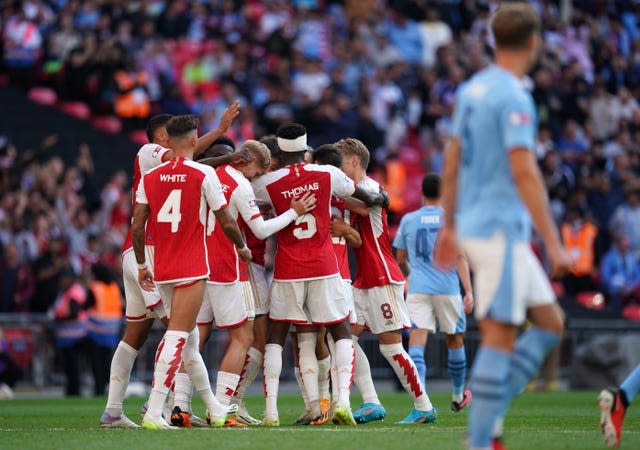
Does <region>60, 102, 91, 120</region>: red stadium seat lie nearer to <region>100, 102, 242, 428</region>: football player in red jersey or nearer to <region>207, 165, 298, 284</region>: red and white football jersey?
<region>100, 102, 242, 428</region>: football player in red jersey

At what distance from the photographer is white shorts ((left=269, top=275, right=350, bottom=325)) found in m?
11.5

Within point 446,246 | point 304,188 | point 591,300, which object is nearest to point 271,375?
point 304,188

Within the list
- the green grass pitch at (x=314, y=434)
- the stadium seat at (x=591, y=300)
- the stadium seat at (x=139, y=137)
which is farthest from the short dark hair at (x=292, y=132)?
the stadium seat at (x=591, y=300)

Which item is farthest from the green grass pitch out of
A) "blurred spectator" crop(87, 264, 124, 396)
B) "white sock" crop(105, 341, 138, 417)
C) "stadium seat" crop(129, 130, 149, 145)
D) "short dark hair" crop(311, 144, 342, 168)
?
"stadium seat" crop(129, 130, 149, 145)

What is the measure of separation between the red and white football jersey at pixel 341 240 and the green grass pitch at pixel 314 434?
4.51ft

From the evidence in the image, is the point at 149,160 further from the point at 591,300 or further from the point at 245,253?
the point at 591,300

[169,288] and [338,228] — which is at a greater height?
[338,228]

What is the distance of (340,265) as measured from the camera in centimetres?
1209

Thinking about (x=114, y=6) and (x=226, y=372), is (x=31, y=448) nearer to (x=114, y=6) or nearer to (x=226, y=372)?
(x=226, y=372)

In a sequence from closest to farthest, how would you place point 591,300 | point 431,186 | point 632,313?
1. point 431,186
2. point 632,313
3. point 591,300

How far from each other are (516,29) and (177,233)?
3.86 m

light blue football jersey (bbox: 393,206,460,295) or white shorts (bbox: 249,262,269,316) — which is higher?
light blue football jersey (bbox: 393,206,460,295)

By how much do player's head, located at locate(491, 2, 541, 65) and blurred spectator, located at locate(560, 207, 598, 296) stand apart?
17499mm

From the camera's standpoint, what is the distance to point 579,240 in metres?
25.3
